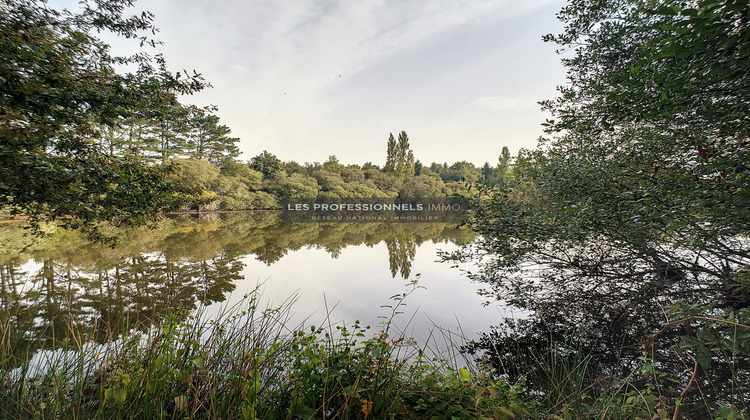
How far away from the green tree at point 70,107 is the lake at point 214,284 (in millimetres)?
1109

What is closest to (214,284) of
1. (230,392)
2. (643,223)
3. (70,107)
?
(70,107)

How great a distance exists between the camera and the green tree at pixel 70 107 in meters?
2.77

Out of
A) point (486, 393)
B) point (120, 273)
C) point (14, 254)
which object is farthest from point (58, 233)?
point (486, 393)

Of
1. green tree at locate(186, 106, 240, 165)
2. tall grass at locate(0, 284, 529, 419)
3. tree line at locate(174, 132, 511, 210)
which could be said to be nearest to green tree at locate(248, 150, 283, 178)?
tree line at locate(174, 132, 511, 210)

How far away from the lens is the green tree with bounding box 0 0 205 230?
2771 millimetres

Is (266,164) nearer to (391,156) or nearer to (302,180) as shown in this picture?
(302,180)

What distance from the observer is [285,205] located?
37.2 m

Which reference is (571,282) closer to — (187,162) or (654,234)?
(654,234)

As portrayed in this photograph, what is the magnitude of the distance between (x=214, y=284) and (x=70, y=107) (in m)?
3.98

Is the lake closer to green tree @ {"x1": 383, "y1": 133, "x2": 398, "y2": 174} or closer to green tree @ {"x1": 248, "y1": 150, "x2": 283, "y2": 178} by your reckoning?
green tree @ {"x1": 248, "y1": 150, "x2": 283, "y2": 178}

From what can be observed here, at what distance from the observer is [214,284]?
20.6 feet

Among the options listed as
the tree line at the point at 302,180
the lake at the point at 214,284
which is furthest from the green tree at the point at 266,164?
the lake at the point at 214,284

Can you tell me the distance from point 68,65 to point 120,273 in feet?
16.1

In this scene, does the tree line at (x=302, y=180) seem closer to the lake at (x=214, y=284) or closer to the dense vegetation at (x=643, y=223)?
the lake at (x=214, y=284)
